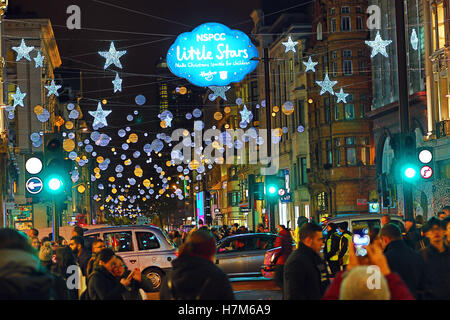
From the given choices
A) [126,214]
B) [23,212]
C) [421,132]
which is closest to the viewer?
[421,132]

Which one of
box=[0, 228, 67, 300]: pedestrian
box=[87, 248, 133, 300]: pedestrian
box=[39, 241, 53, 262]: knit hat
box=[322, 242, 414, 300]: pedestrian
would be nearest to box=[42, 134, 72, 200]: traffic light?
box=[39, 241, 53, 262]: knit hat

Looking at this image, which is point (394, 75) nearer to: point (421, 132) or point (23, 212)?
point (421, 132)

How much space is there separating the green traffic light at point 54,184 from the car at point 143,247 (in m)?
6.26

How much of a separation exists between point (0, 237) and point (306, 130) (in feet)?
187

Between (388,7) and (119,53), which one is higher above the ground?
(388,7)

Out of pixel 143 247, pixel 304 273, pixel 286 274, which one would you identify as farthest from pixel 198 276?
pixel 143 247

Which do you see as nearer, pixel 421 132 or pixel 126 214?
pixel 421 132

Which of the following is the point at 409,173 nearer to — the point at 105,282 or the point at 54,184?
the point at 54,184

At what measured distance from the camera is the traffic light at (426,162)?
19.8m

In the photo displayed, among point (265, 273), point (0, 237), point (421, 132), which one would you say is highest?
point (421, 132)

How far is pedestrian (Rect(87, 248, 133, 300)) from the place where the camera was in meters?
9.30

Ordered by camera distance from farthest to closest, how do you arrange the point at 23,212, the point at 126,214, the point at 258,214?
1. the point at 126,214
2. the point at 258,214
3. the point at 23,212
